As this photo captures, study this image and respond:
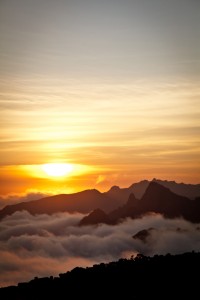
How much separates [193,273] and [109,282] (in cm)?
897

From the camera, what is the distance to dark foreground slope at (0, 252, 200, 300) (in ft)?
108

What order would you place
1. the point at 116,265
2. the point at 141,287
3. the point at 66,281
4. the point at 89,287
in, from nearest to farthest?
the point at 141,287 < the point at 89,287 < the point at 66,281 < the point at 116,265

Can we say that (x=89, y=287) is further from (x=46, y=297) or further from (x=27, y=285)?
(x=27, y=285)

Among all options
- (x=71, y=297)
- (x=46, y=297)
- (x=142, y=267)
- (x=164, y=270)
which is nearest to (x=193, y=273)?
(x=164, y=270)

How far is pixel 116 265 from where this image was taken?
44094mm

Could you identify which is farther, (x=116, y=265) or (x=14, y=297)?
(x=116, y=265)

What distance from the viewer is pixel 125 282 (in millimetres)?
36625

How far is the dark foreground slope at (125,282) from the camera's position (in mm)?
32844

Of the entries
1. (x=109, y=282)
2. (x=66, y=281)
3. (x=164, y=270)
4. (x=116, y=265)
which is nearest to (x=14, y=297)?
(x=66, y=281)

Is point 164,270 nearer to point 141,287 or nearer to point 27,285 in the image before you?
point 141,287

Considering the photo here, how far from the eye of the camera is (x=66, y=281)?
39.4 meters

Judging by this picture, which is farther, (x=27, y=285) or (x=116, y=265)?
(x=116, y=265)

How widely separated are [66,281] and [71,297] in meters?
5.42

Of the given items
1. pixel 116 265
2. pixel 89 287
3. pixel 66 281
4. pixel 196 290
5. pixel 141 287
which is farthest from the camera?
pixel 116 265
